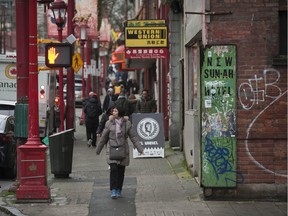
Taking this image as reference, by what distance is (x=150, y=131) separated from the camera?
55.5 feet

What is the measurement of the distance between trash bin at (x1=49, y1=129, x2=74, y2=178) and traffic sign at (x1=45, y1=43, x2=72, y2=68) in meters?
2.53

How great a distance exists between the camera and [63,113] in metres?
21.7

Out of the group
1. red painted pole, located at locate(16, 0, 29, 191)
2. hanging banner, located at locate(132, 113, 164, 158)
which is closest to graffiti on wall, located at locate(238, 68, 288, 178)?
red painted pole, located at locate(16, 0, 29, 191)

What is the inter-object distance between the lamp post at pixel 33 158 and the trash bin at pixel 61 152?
2.75 metres

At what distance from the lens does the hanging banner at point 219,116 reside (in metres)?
10.6

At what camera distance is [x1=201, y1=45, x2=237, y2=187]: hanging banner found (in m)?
10.6

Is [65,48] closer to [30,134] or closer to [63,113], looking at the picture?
[30,134]

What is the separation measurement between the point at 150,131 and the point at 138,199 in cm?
574

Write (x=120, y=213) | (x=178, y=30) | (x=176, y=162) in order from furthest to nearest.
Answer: (x=178, y=30) → (x=176, y=162) → (x=120, y=213)

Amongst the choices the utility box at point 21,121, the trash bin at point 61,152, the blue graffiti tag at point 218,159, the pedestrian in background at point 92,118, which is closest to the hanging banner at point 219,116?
the blue graffiti tag at point 218,159

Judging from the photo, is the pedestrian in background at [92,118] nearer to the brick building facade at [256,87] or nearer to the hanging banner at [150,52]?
the hanging banner at [150,52]

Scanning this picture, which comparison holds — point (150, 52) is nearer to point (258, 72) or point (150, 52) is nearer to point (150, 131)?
point (150, 131)

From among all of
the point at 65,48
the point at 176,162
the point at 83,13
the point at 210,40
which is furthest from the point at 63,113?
the point at 210,40

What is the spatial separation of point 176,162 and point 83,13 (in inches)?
415
